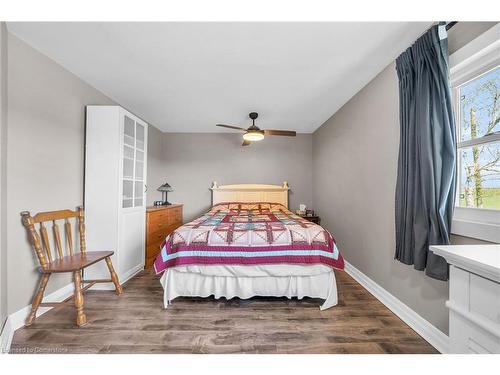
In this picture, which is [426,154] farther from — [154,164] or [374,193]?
[154,164]

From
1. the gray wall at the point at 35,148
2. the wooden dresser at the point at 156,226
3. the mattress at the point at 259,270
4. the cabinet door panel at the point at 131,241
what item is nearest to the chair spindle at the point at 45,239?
the gray wall at the point at 35,148

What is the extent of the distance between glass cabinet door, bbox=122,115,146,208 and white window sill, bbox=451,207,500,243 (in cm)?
320

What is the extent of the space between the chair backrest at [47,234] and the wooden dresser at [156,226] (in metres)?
0.94

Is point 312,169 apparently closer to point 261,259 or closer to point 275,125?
point 275,125

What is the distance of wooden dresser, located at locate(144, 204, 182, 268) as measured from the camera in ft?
10.2

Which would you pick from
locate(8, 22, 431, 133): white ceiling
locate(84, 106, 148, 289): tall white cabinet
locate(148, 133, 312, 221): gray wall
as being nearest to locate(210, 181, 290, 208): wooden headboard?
locate(148, 133, 312, 221): gray wall

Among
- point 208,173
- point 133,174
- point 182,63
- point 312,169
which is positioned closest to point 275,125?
point 312,169

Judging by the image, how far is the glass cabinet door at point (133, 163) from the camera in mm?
2670

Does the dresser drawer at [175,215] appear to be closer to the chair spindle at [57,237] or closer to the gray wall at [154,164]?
the gray wall at [154,164]

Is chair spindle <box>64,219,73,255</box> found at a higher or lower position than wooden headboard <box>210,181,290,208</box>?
lower

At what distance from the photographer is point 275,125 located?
161 inches

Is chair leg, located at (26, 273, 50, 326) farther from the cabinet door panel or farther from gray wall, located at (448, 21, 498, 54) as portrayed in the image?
gray wall, located at (448, 21, 498, 54)

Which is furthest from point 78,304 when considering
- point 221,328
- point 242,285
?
point 242,285
